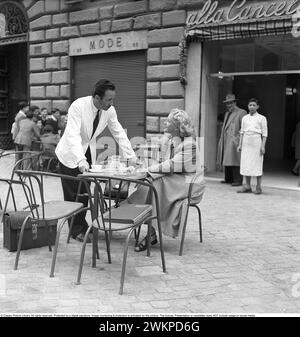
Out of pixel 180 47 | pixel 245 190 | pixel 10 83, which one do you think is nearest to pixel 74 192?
pixel 245 190

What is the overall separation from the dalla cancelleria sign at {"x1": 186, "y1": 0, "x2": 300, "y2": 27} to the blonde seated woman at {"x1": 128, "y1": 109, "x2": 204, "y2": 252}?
475 centimetres

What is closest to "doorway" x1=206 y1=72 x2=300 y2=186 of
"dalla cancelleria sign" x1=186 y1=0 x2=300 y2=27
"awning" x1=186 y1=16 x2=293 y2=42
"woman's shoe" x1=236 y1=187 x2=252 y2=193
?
"awning" x1=186 y1=16 x2=293 y2=42

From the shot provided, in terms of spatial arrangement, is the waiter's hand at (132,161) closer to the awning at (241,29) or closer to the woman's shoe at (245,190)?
the woman's shoe at (245,190)

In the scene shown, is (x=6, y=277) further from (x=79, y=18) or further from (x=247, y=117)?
(x=79, y=18)

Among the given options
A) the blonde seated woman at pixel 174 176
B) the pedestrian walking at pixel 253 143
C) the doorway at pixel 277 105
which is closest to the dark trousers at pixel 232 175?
the pedestrian walking at pixel 253 143

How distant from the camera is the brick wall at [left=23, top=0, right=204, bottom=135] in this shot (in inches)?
416

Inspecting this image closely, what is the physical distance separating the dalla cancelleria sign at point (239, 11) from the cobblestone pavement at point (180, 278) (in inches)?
168

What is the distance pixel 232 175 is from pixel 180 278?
5.95 m

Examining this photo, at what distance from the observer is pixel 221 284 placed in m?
4.27

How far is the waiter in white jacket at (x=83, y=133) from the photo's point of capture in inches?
199

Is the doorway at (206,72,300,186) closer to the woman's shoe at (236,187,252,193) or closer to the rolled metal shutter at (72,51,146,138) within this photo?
the rolled metal shutter at (72,51,146,138)

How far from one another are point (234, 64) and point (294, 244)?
5.88 m
